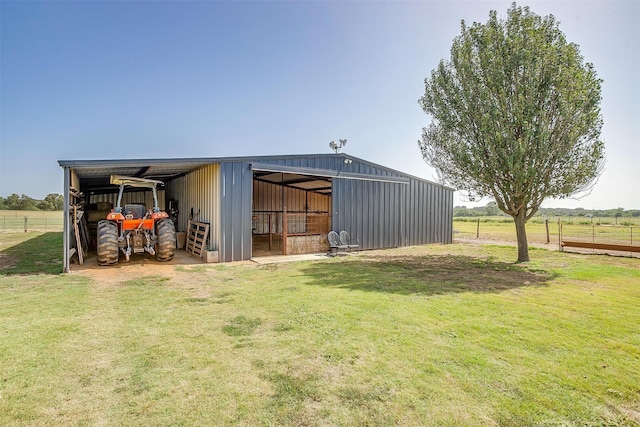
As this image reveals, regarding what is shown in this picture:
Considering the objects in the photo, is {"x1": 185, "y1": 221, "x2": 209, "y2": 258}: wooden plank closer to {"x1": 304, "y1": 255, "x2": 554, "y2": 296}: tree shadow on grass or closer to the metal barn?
the metal barn

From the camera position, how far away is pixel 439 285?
258 inches

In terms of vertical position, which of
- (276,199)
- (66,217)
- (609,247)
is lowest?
(609,247)

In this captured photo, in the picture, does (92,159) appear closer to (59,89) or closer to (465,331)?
(59,89)

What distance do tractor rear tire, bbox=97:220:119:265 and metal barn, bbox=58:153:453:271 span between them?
0.62 m

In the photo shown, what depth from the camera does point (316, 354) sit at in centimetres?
317

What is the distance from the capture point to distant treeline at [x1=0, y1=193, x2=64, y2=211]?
45.6m

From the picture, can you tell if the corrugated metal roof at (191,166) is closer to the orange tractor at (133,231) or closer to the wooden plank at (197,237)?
the orange tractor at (133,231)

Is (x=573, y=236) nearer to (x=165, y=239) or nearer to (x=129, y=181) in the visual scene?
(x=165, y=239)

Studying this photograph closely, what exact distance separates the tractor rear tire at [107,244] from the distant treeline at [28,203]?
48364 millimetres

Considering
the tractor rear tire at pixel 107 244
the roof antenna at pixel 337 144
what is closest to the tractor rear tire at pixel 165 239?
the tractor rear tire at pixel 107 244

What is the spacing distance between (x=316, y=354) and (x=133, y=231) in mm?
7258

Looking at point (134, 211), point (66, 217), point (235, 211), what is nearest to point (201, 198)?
point (235, 211)

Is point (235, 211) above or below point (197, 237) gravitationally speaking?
above

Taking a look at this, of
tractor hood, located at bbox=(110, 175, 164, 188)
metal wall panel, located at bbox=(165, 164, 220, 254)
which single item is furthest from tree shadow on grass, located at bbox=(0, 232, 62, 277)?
metal wall panel, located at bbox=(165, 164, 220, 254)
